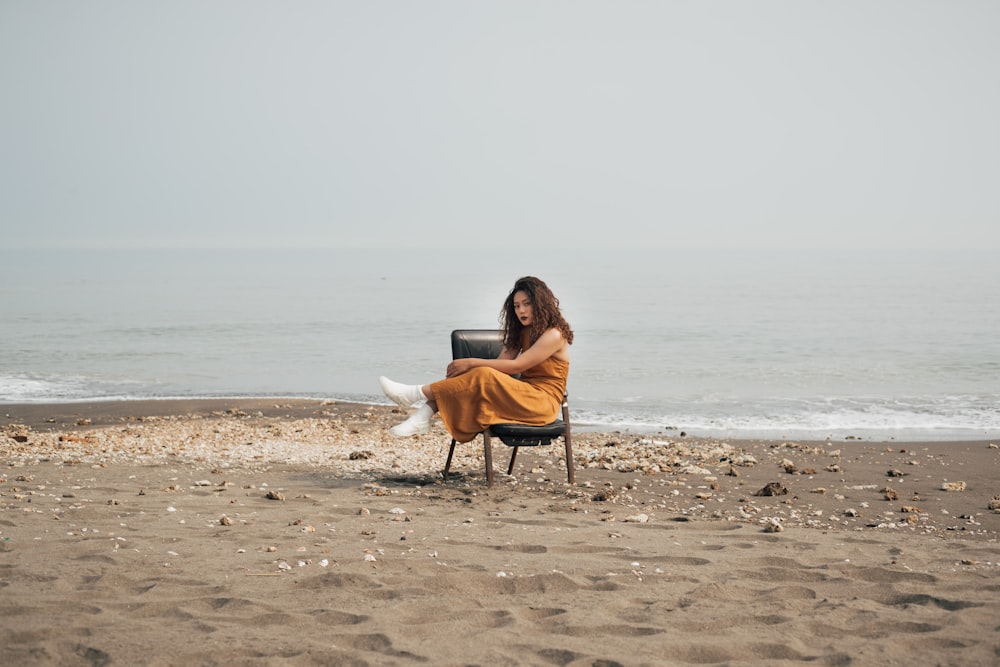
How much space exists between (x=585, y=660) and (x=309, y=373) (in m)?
13.8

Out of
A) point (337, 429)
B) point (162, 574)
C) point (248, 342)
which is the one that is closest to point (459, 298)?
point (248, 342)

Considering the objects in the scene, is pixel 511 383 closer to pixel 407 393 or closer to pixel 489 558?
pixel 407 393

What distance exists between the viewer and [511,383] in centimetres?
662

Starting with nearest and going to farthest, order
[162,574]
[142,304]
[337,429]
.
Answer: [162,574] < [337,429] < [142,304]

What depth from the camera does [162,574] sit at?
4109 millimetres

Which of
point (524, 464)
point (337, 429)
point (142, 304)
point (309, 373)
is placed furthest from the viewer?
point (142, 304)

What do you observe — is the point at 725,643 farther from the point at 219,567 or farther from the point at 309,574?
the point at 219,567

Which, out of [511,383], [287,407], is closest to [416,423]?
[511,383]

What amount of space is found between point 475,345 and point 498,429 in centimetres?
108

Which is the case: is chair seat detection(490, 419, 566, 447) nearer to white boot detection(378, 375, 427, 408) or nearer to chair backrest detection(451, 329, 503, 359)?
white boot detection(378, 375, 427, 408)

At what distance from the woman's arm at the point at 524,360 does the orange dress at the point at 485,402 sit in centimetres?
14

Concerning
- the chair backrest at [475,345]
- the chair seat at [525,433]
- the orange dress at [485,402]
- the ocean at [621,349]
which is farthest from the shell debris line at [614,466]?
the ocean at [621,349]

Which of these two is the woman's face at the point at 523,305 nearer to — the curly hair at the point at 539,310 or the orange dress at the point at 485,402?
the curly hair at the point at 539,310

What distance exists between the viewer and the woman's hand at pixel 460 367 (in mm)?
6816
